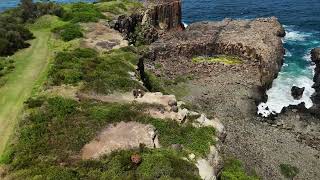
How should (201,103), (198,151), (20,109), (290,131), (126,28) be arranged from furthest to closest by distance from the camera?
(126,28) < (201,103) < (290,131) < (20,109) < (198,151)

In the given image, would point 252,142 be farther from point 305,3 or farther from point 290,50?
point 305,3

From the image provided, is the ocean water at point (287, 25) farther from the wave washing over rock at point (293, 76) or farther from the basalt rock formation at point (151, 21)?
the basalt rock formation at point (151, 21)

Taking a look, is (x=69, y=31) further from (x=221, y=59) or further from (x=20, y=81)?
(x=221, y=59)

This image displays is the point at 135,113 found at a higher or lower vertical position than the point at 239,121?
higher

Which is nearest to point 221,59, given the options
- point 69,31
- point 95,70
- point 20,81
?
point 69,31

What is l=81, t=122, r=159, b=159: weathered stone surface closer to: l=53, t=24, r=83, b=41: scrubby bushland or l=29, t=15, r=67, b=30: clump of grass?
l=53, t=24, r=83, b=41: scrubby bushland

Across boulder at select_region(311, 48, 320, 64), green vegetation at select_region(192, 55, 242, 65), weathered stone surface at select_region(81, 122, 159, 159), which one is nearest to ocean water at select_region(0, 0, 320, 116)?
boulder at select_region(311, 48, 320, 64)

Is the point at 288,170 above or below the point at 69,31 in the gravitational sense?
below

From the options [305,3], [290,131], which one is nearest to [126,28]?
[290,131]
